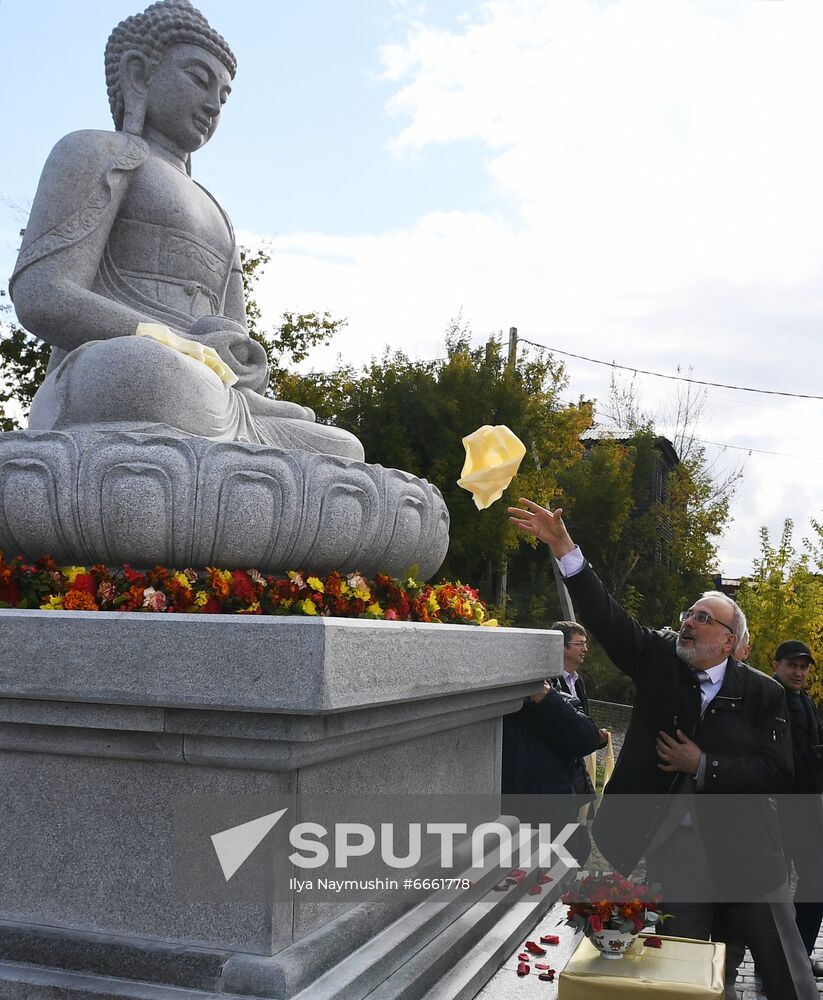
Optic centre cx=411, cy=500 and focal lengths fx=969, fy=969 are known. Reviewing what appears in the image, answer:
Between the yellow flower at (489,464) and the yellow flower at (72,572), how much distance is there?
147 cm

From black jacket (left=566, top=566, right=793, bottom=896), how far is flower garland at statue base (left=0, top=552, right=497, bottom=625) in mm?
974

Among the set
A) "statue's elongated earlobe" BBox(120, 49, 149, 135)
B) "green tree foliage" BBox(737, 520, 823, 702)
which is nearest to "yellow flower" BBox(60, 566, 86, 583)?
"statue's elongated earlobe" BBox(120, 49, 149, 135)

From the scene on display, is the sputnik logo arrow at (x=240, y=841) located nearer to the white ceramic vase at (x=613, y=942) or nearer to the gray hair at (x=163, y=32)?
the white ceramic vase at (x=613, y=942)

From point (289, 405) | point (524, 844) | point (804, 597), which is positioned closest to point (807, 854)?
point (524, 844)

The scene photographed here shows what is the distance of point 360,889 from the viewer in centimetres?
277

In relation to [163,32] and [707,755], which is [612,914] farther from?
[163,32]

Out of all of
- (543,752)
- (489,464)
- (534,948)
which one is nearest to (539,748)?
(543,752)

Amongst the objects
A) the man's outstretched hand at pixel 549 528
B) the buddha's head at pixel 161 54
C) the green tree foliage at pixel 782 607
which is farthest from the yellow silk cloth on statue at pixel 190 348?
the green tree foliage at pixel 782 607

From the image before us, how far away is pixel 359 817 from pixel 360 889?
207 mm

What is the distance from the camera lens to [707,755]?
11.5ft

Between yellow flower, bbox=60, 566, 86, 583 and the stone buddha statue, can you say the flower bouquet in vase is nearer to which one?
the stone buddha statue

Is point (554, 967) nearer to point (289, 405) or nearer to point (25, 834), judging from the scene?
point (25, 834)

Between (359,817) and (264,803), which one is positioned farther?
(359,817)

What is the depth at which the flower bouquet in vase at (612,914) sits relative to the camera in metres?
2.81
